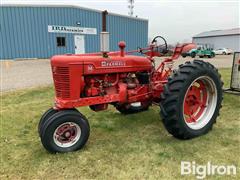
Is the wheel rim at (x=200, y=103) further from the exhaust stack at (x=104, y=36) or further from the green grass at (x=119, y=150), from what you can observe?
the exhaust stack at (x=104, y=36)

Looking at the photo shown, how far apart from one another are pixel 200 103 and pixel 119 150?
1.58 m

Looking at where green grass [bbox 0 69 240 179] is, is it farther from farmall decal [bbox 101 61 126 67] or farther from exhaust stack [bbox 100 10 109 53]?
exhaust stack [bbox 100 10 109 53]

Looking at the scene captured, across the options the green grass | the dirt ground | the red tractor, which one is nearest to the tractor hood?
the red tractor

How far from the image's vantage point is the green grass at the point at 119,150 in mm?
2795

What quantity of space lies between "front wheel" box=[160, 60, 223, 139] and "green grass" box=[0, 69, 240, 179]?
18cm

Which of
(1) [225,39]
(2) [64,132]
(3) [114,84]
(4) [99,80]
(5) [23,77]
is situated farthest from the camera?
(1) [225,39]

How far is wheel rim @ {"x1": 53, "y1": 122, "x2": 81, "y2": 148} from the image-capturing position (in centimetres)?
317

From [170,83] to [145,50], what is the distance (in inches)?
43.4

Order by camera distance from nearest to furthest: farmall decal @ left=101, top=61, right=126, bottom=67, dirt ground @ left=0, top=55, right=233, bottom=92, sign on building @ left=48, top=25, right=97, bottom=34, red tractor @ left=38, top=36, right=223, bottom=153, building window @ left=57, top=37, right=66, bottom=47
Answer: red tractor @ left=38, top=36, right=223, bottom=153, farmall decal @ left=101, top=61, right=126, bottom=67, dirt ground @ left=0, top=55, right=233, bottom=92, sign on building @ left=48, top=25, right=97, bottom=34, building window @ left=57, top=37, right=66, bottom=47

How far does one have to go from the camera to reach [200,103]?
157 inches

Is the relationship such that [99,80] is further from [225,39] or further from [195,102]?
[225,39]

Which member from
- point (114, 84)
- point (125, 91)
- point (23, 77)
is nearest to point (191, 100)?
point (125, 91)

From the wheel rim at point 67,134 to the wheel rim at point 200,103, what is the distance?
1.66m

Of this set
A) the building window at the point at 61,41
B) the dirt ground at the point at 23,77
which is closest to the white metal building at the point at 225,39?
the building window at the point at 61,41
